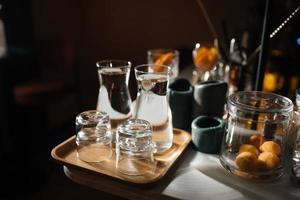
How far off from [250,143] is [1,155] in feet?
3.95

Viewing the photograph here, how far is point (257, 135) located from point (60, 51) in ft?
3.74

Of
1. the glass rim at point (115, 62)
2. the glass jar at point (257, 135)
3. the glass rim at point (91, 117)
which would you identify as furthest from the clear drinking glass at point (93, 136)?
the glass jar at point (257, 135)

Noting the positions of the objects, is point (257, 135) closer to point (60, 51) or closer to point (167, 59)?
point (167, 59)

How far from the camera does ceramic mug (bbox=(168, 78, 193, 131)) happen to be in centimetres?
90

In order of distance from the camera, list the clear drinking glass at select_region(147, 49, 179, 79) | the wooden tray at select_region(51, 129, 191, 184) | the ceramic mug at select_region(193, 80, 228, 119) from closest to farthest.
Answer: the wooden tray at select_region(51, 129, 191, 184) → the ceramic mug at select_region(193, 80, 228, 119) → the clear drinking glass at select_region(147, 49, 179, 79)

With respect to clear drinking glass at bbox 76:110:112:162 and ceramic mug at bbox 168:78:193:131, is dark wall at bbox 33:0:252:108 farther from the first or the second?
clear drinking glass at bbox 76:110:112:162

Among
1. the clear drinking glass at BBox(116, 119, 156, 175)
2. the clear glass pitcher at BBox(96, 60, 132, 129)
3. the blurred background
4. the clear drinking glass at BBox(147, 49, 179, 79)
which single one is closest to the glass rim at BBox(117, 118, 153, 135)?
the clear drinking glass at BBox(116, 119, 156, 175)

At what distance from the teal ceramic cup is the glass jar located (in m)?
0.02

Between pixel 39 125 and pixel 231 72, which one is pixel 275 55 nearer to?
pixel 231 72

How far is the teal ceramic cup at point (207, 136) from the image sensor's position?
0.82m

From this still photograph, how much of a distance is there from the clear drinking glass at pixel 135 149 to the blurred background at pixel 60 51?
715 mm

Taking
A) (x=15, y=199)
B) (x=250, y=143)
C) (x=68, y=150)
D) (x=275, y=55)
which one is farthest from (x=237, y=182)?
(x=15, y=199)

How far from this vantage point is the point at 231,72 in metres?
1.09

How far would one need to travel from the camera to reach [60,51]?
5.63 ft
